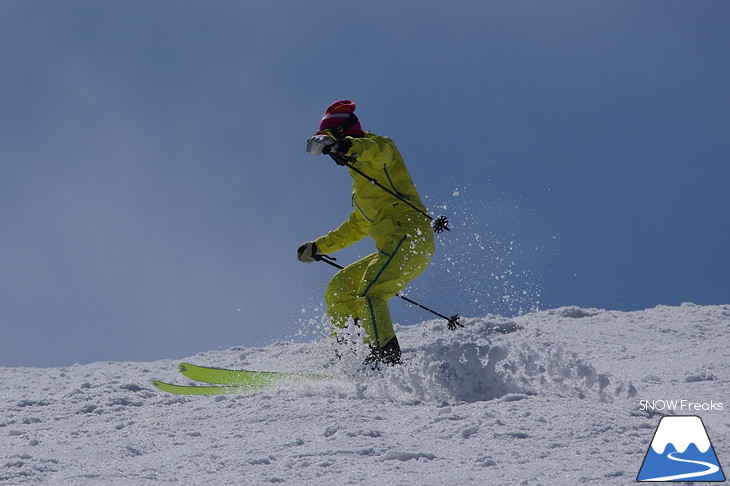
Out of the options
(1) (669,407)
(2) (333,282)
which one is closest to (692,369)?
(1) (669,407)

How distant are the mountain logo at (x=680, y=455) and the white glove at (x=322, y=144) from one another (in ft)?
9.58

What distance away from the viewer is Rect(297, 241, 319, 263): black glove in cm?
703

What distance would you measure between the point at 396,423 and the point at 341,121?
285 cm

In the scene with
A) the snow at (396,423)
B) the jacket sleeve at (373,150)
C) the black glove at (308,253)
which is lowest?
the snow at (396,423)

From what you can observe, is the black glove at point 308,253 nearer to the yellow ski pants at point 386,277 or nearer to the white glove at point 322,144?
the yellow ski pants at point 386,277

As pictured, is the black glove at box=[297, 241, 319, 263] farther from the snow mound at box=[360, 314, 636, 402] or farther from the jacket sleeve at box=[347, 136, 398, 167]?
the snow mound at box=[360, 314, 636, 402]

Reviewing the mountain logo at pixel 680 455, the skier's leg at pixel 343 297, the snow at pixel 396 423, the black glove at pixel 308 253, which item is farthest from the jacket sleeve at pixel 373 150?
the mountain logo at pixel 680 455

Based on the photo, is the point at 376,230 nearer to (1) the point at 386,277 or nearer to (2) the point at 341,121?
(1) the point at 386,277

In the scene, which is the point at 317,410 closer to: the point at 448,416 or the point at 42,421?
the point at 448,416

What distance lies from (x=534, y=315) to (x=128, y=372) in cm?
468

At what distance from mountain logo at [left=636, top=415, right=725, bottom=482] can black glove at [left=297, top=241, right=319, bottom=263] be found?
145 inches

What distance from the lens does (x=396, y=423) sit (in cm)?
433

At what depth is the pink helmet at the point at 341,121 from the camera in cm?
643

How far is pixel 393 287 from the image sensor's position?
6246 mm
